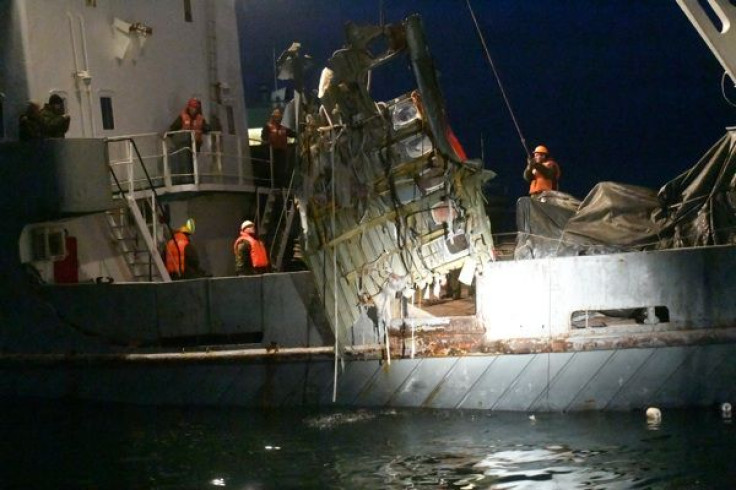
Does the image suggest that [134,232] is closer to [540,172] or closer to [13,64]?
[13,64]

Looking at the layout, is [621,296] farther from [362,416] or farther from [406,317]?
[362,416]

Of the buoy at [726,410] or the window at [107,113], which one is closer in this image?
the buoy at [726,410]

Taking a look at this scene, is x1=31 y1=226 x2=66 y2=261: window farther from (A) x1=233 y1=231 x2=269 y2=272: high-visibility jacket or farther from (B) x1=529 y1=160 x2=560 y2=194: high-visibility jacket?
(B) x1=529 y1=160 x2=560 y2=194: high-visibility jacket

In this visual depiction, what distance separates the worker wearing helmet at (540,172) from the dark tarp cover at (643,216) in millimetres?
654

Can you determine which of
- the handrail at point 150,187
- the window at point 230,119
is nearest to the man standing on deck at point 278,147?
the window at point 230,119

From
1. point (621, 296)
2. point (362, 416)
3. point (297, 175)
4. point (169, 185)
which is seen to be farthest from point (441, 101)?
point (169, 185)

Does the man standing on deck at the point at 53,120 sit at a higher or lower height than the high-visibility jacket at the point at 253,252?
higher

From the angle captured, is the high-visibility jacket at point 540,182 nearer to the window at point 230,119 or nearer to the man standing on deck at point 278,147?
the man standing on deck at point 278,147

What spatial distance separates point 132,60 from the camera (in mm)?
14266

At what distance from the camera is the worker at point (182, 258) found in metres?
12.6

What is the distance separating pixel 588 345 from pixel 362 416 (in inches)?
104

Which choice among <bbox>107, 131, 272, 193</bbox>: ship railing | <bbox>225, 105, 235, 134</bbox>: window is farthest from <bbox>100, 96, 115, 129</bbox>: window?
<bbox>225, 105, 235, 134</bbox>: window

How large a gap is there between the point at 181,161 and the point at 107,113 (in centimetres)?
130

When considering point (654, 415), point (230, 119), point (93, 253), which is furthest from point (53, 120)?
point (654, 415)
